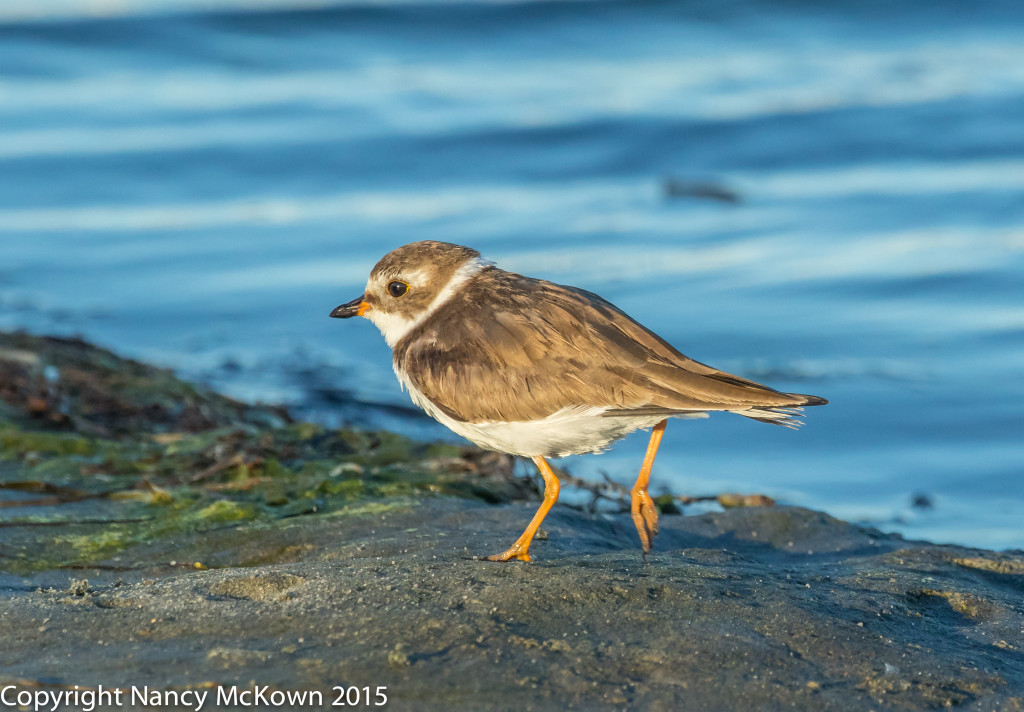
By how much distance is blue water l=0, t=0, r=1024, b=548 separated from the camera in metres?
8.98

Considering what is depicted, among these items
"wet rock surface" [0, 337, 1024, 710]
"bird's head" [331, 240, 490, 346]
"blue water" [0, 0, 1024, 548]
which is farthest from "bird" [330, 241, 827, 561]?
"blue water" [0, 0, 1024, 548]

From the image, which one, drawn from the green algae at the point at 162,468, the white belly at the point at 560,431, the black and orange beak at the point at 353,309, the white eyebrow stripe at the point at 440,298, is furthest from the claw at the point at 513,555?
the black and orange beak at the point at 353,309

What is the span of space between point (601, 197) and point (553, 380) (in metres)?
9.63

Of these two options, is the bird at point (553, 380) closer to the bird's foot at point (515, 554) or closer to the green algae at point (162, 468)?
the bird's foot at point (515, 554)

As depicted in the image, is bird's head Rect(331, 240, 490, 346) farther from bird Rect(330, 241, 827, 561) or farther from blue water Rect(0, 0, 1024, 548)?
blue water Rect(0, 0, 1024, 548)

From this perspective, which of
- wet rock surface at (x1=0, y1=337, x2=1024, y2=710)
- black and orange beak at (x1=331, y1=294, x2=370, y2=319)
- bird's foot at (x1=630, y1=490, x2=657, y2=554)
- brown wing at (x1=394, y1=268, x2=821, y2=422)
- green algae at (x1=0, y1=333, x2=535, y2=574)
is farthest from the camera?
black and orange beak at (x1=331, y1=294, x2=370, y2=319)

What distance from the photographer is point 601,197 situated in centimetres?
1391

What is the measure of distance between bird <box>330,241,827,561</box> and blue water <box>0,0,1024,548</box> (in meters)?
3.24

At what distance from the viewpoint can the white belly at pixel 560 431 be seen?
4.52m

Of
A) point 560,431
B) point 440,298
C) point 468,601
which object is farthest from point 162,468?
point 468,601

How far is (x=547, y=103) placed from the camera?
Result: 16750 mm

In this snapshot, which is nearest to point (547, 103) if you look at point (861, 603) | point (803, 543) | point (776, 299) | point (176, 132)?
point (176, 132)

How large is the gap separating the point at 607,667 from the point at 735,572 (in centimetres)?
115

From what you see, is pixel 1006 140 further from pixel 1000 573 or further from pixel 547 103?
pixel 1000 573
